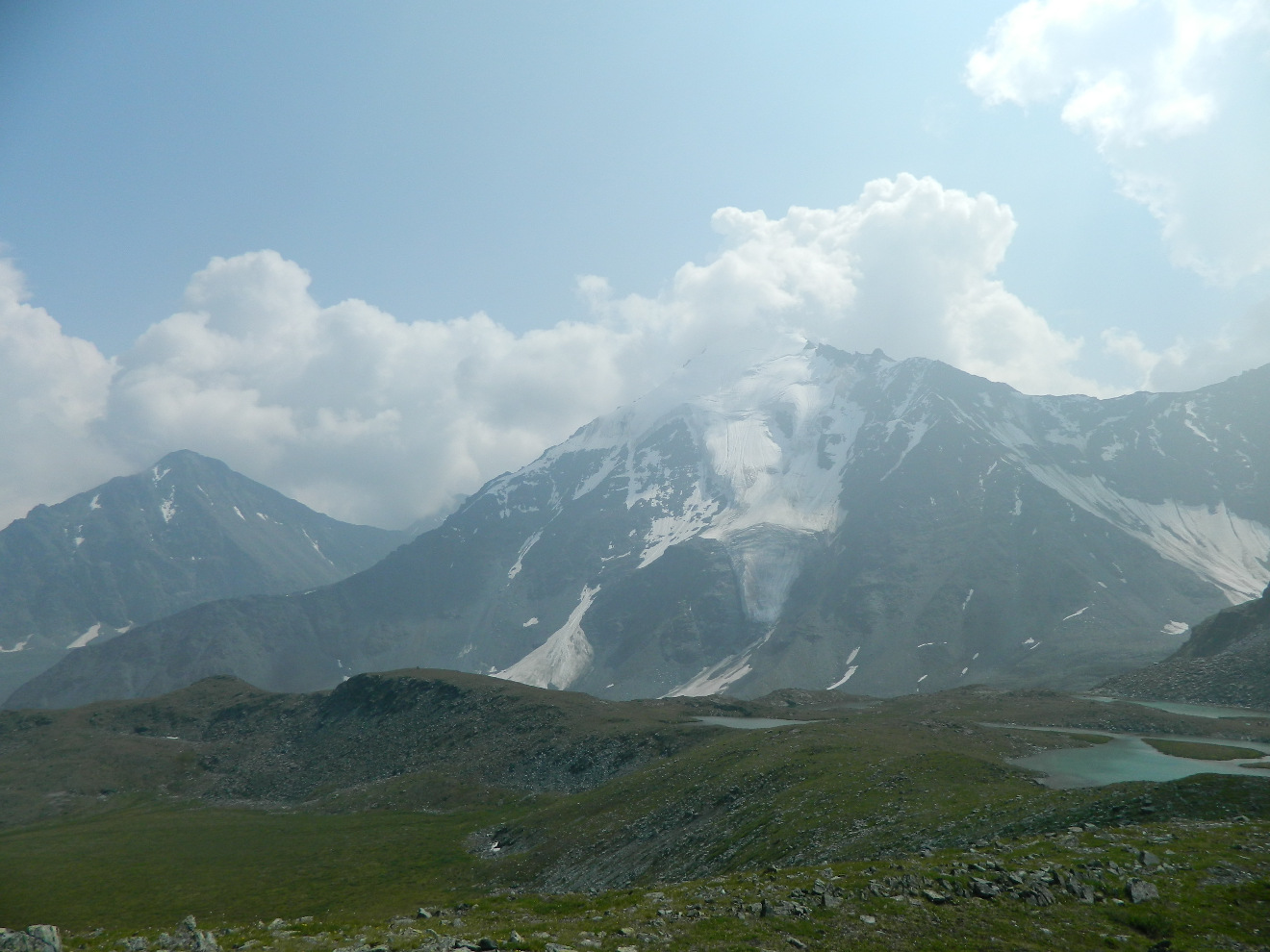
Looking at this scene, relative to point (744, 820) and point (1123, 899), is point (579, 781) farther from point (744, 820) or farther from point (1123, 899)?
point (1123, 899)

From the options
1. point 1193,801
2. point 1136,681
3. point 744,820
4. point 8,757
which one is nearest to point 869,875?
point 1193,801

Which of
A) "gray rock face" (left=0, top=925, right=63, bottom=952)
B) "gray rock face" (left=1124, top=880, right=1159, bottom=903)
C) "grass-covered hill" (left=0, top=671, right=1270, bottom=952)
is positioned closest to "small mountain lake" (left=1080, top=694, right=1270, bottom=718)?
"grass-covered hill" (left=0, top=671, right=1270, bottom=952)

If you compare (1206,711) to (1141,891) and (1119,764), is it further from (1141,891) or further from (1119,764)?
(1141,891)

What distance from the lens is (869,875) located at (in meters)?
27.6

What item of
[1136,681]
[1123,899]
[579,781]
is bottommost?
[1136,681]

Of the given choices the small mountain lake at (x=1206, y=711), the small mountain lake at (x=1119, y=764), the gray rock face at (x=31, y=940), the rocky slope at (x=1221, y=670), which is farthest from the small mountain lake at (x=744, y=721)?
the gray rock face at (x=31, y=940)

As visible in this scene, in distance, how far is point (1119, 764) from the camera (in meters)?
66.1

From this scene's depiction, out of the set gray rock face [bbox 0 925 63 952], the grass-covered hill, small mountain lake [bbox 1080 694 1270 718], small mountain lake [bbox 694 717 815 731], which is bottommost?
small mountain lake [bbox 1080 694 1270 718]

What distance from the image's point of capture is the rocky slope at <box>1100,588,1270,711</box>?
401ft

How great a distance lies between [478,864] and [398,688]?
9869cm

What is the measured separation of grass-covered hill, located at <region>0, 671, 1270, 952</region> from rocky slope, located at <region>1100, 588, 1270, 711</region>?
24.4 meters

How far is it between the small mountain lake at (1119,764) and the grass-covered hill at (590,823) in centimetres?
359

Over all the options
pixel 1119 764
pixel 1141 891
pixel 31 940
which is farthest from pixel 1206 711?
pixel 31 940

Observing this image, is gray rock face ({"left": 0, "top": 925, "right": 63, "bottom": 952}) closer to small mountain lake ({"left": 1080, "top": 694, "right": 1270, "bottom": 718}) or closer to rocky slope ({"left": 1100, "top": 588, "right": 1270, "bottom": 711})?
small mountain lake ({"left": 1080, "top": 694, "right": 1270, "bottom": 718})
